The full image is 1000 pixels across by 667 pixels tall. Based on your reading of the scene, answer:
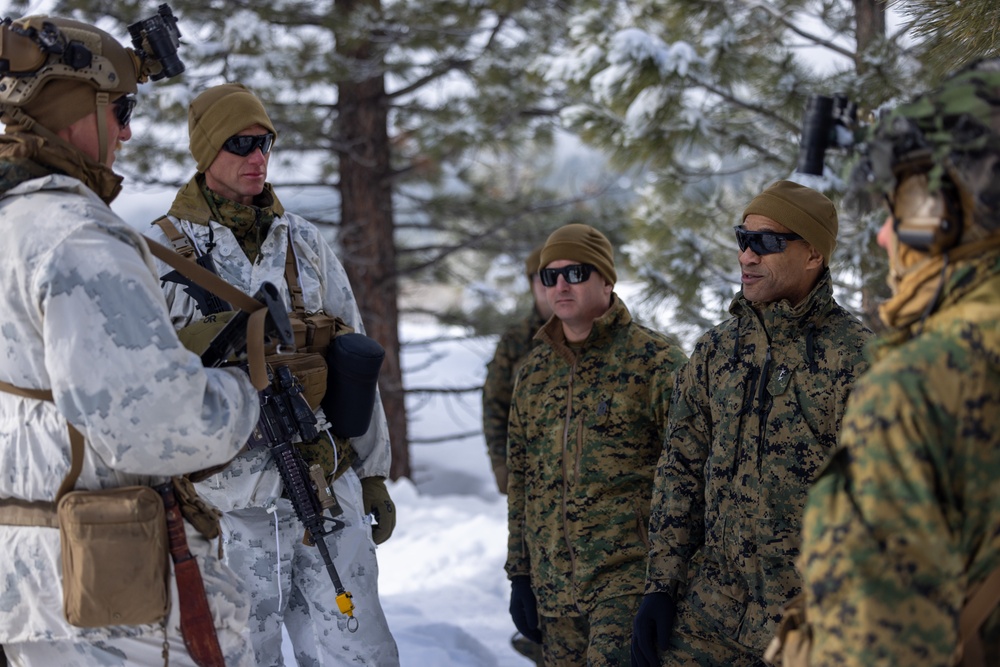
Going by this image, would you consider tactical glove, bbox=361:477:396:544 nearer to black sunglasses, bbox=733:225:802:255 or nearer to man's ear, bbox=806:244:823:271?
black sunglasses, bbox=733:225:802:255

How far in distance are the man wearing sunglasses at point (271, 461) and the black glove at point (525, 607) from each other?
2.16ft

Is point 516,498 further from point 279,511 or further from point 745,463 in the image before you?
point 745,463

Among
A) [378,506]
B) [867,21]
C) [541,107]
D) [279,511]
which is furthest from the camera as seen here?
[541,107]

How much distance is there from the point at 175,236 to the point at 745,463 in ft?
6.99

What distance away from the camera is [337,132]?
10.3 m

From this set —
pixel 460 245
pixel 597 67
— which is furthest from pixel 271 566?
pixel 460 245

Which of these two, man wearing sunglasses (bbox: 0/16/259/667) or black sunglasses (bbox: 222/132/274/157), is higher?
black sunglasses (bbox: 222/132/274/157)

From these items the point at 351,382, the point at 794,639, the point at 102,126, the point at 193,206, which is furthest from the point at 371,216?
the point at 794,639

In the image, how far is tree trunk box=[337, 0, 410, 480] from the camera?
10102 millimetres

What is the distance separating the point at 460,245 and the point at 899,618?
8827 mm

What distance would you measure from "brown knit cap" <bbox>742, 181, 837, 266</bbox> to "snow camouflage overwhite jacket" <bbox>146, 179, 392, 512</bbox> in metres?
1.60

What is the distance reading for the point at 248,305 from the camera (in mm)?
2555

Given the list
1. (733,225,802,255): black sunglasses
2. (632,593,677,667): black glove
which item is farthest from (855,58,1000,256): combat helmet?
(632,593,677,667): black glove

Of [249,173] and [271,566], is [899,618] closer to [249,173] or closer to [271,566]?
[271,566]
